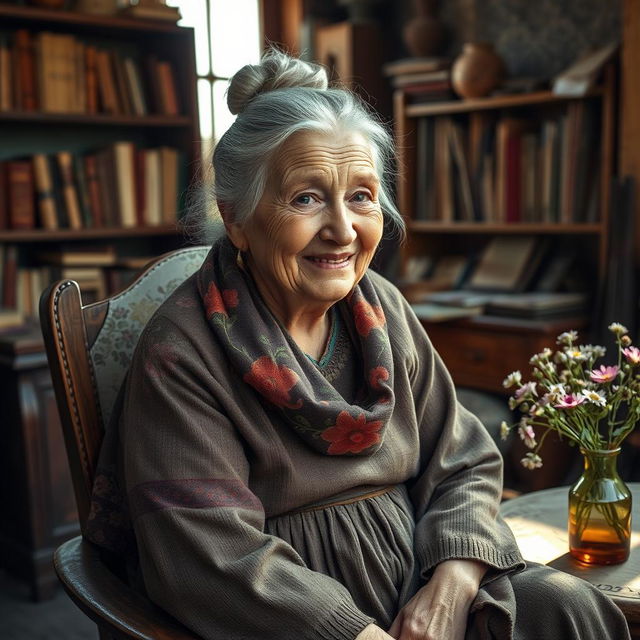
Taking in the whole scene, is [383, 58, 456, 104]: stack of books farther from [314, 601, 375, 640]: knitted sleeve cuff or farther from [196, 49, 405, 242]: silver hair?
[314, 601, 375, 640]: knitted sleeve cuff

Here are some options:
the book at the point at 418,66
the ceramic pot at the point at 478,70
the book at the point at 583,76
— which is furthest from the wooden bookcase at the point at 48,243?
the book at the point at 583,76

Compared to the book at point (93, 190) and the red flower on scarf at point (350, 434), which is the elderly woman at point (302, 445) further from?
the book at point (93, 190)

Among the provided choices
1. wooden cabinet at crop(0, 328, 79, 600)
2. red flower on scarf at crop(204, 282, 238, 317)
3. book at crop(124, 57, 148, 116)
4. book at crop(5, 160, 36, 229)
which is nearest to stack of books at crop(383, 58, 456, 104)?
book at crop(124, 57, 148, 116)

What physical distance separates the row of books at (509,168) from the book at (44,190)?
148 centimetres

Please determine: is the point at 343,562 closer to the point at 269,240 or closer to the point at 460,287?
the point at 269,240

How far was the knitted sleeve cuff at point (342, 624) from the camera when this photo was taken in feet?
3.76

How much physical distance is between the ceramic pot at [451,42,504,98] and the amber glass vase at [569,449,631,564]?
2135 mm

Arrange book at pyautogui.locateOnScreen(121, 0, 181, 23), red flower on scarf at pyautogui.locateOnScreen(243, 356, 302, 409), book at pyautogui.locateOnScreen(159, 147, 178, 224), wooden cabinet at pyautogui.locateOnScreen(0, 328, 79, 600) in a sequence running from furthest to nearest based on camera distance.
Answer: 1. book at pyautogui.locateOnScreen(159, 147, 178, 224)
2. book at pyautogui.locateOnScreen(121, 0, 181, 23)
3. wooden cabinet at pyautogui.locateOnScreen(0, 328, 79, 600)
4. red flower on scarf at pyautogui.locateOnScreen(243, 356, 302, 409)

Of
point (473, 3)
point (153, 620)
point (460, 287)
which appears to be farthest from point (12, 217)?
point (153, 620)

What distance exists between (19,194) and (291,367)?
84.3 inches

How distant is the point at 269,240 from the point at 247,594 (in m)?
0.52

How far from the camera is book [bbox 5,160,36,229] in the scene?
3094mm

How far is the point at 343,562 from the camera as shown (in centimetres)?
131

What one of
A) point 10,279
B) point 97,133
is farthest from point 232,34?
point 10,279
